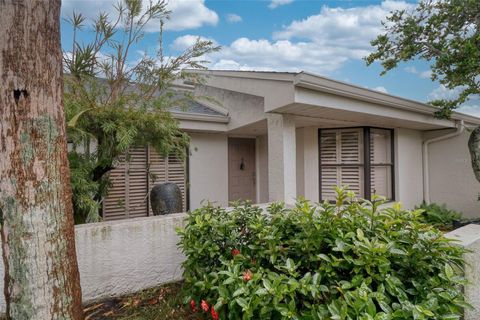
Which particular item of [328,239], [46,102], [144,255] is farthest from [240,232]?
[46,102]

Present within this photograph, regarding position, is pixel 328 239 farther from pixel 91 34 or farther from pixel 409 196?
pixel 409 196

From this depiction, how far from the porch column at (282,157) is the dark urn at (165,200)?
196 centimetres

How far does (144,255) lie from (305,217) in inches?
92.6

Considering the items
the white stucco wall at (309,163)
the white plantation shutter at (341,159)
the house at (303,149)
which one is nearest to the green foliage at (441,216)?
the house at (303,149)

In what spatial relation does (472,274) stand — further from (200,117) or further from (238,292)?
(200,117)

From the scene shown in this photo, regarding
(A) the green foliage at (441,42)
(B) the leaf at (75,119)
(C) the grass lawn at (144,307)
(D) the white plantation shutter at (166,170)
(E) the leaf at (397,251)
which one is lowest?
(C) the grass lawn at (144,307)

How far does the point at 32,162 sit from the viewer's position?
8.08 feet

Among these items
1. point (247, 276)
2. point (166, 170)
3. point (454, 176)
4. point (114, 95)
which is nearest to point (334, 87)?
point (114, 95)

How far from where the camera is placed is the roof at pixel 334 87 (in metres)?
5.26

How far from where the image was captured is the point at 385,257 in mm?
2607

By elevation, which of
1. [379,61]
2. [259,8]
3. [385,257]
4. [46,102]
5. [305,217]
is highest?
[259,8]

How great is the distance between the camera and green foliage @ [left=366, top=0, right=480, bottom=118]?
7570 millimetres

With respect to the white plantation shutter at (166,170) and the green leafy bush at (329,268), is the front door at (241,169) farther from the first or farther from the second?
the green leafy bush at (329,268)

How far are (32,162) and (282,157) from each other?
4.57 m
